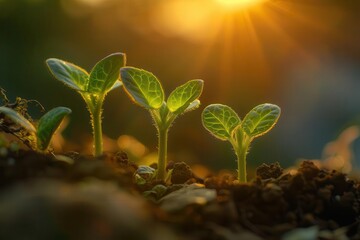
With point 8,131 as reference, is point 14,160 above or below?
below

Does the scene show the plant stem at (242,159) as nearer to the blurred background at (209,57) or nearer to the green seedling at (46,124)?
the green seedling at (46,124)

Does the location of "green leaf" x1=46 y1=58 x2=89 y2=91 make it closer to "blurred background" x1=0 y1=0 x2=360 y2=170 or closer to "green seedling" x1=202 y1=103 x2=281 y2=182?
"green seedling" x1=202 y1=103 x2=281 y2=182

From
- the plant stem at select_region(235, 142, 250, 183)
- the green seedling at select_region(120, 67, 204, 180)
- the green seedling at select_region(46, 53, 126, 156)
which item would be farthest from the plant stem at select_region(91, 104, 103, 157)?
the plant stem at select_region(235, 142, 250, 183)

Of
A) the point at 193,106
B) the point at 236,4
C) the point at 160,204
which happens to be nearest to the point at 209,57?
the point at 236,4

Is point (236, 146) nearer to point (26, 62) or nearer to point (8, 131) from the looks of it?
point (8, 131)

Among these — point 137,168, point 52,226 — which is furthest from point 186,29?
point 52,226

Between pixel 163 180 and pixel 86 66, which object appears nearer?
pixel 163 180
